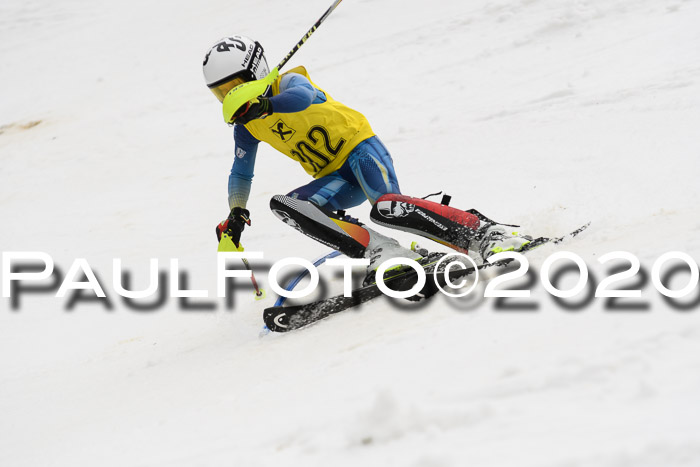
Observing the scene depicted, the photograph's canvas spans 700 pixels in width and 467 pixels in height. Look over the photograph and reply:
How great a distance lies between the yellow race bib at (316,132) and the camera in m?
4.01

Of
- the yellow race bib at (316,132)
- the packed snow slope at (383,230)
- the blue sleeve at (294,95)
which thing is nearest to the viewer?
the packed snow slope at (383,230)

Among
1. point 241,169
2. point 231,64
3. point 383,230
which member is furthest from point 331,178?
point 383,230

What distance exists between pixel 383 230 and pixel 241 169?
203cm

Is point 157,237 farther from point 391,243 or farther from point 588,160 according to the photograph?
point 588,160

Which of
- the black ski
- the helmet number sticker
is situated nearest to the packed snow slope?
the black ski

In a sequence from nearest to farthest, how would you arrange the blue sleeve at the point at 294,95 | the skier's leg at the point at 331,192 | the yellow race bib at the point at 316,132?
the blue sleeve at the point at 294,95, the yellow race bib at the point at 316,132, the skier's leg at the point at 331,192

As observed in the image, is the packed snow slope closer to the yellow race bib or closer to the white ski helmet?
the yellow race bib

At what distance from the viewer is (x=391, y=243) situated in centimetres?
412

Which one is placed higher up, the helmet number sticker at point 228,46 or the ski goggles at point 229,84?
the helmet number sticker at point 228,46

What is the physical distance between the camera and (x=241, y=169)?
4.41m

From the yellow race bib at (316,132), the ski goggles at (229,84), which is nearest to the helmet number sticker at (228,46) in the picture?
the ski goggles at (229,84)

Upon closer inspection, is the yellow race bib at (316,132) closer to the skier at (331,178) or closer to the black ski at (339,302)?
the skier at (331,178)

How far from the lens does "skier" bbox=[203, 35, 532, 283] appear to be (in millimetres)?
3852

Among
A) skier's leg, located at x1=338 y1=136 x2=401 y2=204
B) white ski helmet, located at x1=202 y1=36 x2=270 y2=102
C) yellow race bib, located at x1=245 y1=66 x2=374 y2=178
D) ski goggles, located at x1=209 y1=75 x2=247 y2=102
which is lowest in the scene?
skier's leg, located at x1=338 y1=136 x2=401 y2=204
